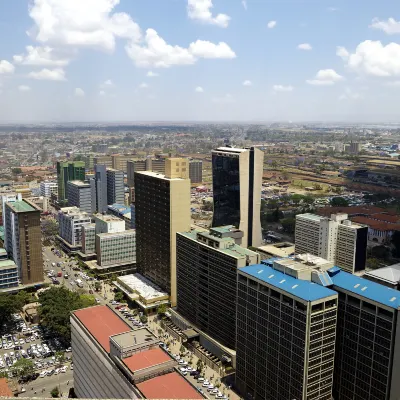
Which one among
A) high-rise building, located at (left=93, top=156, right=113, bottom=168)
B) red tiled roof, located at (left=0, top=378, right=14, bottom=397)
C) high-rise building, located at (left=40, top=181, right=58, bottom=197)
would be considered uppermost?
high-rise building, located at (left=93, top=156, right=113, bottom=168)

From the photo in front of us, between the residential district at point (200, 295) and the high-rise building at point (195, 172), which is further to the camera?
the high-rise building at point (195, 172)

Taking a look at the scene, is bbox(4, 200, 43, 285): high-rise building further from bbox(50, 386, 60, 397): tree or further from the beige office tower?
bbox(50, 386, 60, 397): tree

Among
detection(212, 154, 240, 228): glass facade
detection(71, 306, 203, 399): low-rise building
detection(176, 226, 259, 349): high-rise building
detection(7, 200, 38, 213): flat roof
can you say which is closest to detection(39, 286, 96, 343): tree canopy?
detection(71, 306, 203, 399): low-rise building

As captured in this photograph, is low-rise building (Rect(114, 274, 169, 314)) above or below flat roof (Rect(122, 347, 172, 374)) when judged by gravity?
below

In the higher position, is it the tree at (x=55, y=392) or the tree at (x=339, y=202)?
the tree at (x=339, y=202)

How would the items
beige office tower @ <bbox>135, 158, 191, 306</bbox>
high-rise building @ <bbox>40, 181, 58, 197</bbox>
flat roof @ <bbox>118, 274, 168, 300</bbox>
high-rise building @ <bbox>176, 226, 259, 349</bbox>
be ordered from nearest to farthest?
high-rise building @ <bbox>176, 226, 259, 349</bbox> < beige office tower @ <bbox>135, 158, 191, 306</bbox> < flat roof @ <bbox>118, 274, 168, 300</bbox> < high-rise building @ <bbox>40, 181, 58, 197</bbox>

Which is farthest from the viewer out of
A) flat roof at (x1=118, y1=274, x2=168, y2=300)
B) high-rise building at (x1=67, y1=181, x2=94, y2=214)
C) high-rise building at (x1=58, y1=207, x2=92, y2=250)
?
high-rise building at (x1=67, y1=181, x2=94, y2=214)

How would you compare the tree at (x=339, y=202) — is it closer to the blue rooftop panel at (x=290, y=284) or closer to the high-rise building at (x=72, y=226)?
the high-rise building at (x=72, y=226)

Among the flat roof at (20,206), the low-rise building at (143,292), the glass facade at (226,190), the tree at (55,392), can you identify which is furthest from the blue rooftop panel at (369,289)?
the flat roof at (20,206)
